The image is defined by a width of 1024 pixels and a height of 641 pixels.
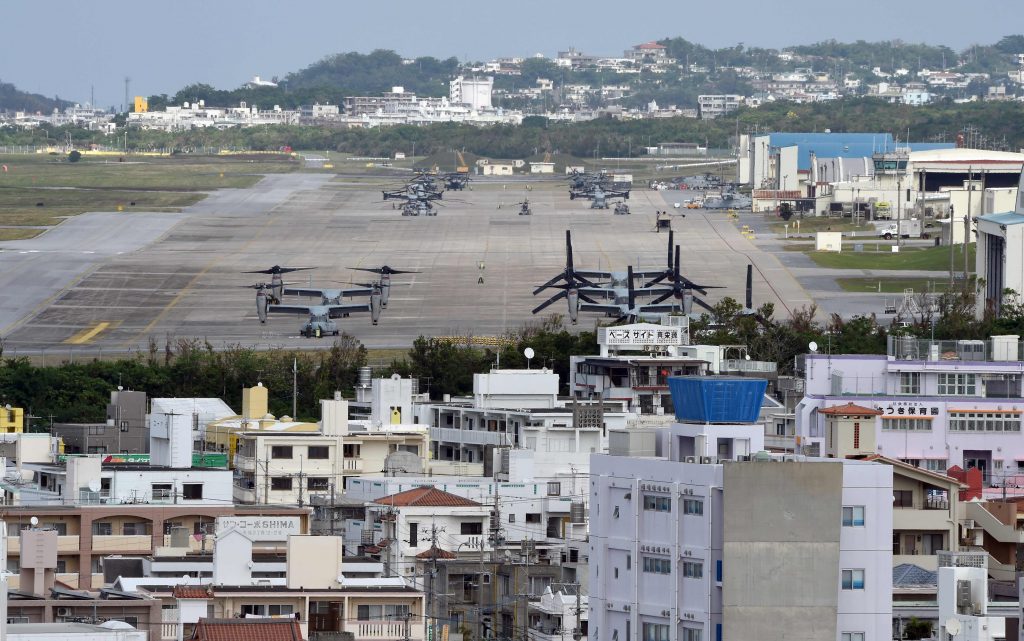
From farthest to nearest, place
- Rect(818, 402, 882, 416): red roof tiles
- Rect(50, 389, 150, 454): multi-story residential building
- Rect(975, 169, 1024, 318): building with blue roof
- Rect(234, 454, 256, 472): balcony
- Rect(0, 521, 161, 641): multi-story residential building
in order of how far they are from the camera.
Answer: Rect(975, 169, 1024, 318): building with blue roof → Rect(50, 389, 150, 454): multi-story residential building → Rect(234, 454, 256, 472): balcony → Rect(818, 402, 882, 416): red roof tiles → Rect(0, 521, 161, 641): multi-story residential building

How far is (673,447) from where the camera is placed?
124ft

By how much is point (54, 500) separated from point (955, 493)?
17768mm

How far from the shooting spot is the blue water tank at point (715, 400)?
37.3 metres

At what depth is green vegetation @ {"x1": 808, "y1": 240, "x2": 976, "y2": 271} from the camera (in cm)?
17950

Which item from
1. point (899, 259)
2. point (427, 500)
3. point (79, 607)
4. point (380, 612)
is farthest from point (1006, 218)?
point (79, 607)

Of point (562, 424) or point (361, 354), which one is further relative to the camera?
point (361, 354)

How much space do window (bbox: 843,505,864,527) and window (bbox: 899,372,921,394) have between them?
34.9m

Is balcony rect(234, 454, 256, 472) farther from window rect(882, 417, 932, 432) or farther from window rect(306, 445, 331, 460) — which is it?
window rect(882, 417, 932, 432)

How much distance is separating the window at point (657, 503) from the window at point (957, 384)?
3464cm

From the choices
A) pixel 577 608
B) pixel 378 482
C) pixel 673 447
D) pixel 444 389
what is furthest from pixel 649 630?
pixel 444 389

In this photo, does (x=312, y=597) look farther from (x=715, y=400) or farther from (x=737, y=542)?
(x=737, y=542)

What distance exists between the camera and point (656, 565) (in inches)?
1426

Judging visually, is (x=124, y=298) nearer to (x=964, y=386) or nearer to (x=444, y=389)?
(x=444, y=389)

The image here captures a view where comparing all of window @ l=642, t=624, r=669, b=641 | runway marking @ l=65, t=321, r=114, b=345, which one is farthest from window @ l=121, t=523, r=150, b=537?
runway marking @ l=65, t=321, r=114, b=345
